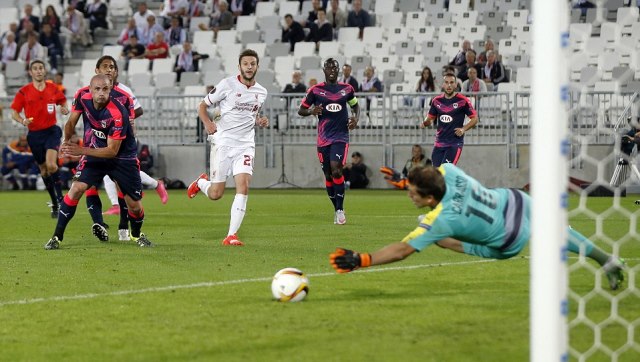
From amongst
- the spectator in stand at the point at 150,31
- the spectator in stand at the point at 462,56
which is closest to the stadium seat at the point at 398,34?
the spectator in stand at the point at 462,56

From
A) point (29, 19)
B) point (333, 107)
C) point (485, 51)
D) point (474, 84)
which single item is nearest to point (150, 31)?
point (29, 19)

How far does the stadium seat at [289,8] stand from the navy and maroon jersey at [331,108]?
40.9 ft

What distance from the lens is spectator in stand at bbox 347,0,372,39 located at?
1046 inches

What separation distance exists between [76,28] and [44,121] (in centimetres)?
1378

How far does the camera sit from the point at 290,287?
756cm

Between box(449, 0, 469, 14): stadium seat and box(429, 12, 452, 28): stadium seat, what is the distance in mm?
212

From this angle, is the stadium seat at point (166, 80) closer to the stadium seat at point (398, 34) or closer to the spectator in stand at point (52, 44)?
the spectator in stand at point (52, 44)

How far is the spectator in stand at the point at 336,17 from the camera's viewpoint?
2711cm

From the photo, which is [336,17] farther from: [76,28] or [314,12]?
[76,28]

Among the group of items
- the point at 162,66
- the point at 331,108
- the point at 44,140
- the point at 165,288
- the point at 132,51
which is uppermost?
the point at 132,51

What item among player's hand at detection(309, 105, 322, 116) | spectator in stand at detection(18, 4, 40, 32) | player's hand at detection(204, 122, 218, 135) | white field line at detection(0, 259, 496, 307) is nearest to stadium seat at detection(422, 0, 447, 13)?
spectator in stand at detection(18, 4, 40, 32)

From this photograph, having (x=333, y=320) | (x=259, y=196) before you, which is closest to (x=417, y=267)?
(x=333, y=320)

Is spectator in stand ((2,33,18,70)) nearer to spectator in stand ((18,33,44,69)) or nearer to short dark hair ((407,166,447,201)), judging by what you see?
spectator in stand ((18,33,44,69))

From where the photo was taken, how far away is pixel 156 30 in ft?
94.2
